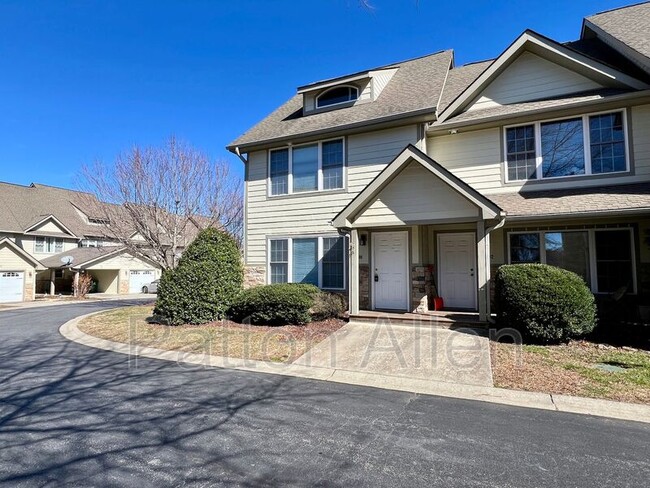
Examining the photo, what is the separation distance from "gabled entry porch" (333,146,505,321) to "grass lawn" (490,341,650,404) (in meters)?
1.83

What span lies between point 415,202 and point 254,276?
6457 millimetres

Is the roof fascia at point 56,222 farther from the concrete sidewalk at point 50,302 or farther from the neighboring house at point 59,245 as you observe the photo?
the concrete sidewalk at point 50,302

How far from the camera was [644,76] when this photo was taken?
9586 millimetres

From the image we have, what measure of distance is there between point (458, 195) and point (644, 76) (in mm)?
5876

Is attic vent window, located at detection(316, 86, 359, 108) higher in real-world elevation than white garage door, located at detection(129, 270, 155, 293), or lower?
higher

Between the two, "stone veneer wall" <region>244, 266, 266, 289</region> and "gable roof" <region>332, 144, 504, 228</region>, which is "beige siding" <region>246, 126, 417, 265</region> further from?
"gable roof" <region>332, 144, 504, 228</region>

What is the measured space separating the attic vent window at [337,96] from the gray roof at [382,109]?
1.60ft

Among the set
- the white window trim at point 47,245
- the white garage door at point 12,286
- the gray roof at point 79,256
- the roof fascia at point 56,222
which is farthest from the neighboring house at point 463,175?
the white window trim at point 47,245

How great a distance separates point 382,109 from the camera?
11.9 metres

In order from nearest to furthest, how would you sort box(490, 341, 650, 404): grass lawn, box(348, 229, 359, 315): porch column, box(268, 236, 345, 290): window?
box(490, 341, 650, 404): grass lawn → box(348, 229, 359, 315): porch column → box(268, 236, 345, 290): window

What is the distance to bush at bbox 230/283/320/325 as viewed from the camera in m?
10.1

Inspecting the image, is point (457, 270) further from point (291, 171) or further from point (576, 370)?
point (291, 171)

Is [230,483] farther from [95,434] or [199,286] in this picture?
[199,286]

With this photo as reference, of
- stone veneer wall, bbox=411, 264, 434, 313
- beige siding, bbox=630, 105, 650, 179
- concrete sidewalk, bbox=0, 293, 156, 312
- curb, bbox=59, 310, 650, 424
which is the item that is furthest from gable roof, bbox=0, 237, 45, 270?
beige siding, bbox=630, 105, 650, 179
